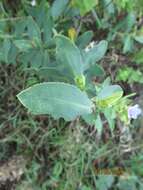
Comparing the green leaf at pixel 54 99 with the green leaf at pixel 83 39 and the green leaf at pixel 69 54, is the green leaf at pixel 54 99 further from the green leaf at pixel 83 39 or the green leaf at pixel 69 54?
the green leaf at pixel 83 39

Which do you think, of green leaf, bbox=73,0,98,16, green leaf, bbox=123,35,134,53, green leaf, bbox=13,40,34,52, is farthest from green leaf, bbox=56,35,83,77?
green leaf, bbox=123,35,134,53

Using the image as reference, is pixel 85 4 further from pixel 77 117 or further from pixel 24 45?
pixel 77 117

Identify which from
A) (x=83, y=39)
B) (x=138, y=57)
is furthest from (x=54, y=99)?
(x=138, y=57)

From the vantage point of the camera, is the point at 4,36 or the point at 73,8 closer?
the point at 4,36

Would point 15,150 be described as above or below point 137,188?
above

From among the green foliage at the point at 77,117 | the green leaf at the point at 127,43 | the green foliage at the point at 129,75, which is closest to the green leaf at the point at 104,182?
the green foliage at the point at 77,117

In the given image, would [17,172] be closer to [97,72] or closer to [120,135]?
[120,135]

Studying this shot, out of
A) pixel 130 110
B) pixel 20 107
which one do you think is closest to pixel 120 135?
pixel 20 107
